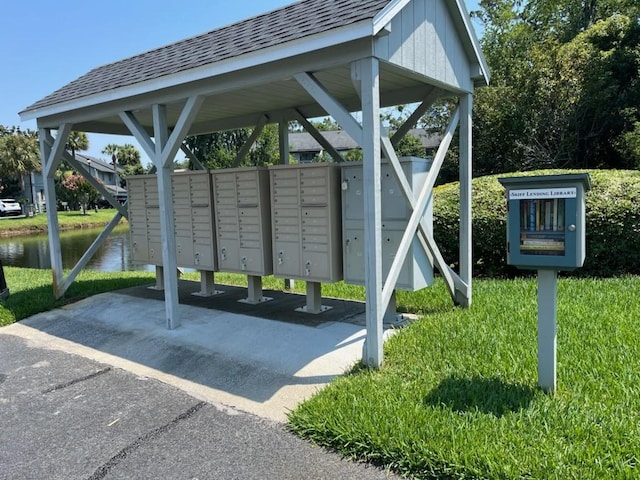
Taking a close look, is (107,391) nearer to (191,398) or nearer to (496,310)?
(191,398)

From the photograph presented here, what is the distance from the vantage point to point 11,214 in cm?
3716

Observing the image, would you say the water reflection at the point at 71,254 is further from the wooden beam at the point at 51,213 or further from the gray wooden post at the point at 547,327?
the gray wooden post at the point at 547,327

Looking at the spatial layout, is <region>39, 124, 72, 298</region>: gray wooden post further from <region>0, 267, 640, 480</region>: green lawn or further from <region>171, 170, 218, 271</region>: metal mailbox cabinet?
<region>0, 267, 640, 480</region>: green lawn

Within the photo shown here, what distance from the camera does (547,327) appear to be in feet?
10.7

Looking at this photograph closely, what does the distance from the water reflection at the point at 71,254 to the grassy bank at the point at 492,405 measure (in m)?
10.9

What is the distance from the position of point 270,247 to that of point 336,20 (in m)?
3.01

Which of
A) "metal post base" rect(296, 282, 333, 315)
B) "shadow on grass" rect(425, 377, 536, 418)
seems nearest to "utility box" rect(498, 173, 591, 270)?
"shadow on grass" rect(425, 377, 536, 418)

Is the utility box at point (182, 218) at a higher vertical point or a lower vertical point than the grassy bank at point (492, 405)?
higher

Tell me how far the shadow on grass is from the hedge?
4248 millimetres

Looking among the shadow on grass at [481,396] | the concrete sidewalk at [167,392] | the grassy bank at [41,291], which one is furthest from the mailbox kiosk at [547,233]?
the grassy bank at [41,291]

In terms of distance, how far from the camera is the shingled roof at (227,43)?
407cm

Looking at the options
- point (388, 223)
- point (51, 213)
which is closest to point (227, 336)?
point (388, 223)

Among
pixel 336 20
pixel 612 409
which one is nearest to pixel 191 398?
pixel 612 409

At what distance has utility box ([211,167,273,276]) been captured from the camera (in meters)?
6.06
